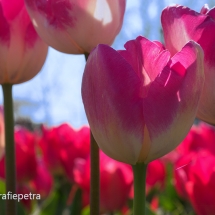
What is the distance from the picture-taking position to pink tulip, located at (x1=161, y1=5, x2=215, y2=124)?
27 centimetres

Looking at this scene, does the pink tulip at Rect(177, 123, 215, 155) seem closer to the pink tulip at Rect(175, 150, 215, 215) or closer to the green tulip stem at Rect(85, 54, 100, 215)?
the pink tulip at Rect(175, 150, 215, 215)

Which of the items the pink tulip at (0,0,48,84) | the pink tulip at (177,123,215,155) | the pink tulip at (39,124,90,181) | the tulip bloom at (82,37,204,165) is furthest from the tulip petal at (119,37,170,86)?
the pink tulip at (177,123,215,155)

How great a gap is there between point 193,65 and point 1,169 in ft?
1.93

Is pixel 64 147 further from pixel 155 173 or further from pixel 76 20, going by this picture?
pixel 76 20

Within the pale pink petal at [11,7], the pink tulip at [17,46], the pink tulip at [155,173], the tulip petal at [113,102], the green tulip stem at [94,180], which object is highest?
the pale pink petal at [11,7]

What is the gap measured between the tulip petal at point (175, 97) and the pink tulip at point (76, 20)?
0.10 metres

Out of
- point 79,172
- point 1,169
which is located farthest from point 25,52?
point 1,169

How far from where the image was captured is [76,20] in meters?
0.33

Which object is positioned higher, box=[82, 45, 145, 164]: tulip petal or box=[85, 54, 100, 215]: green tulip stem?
box=[82, 45, 145, 164]: tulip petal

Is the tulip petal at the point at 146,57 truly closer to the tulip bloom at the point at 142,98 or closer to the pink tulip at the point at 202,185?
the tulip bloom at the point at 142,98

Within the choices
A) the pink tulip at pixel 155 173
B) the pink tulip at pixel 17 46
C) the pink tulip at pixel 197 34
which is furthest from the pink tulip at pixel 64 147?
the pink tulip at pixel 197 34

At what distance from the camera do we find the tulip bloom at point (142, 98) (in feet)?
0.82

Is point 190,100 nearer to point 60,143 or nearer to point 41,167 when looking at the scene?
point 60,143

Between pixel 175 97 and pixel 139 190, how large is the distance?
0.06 metres
